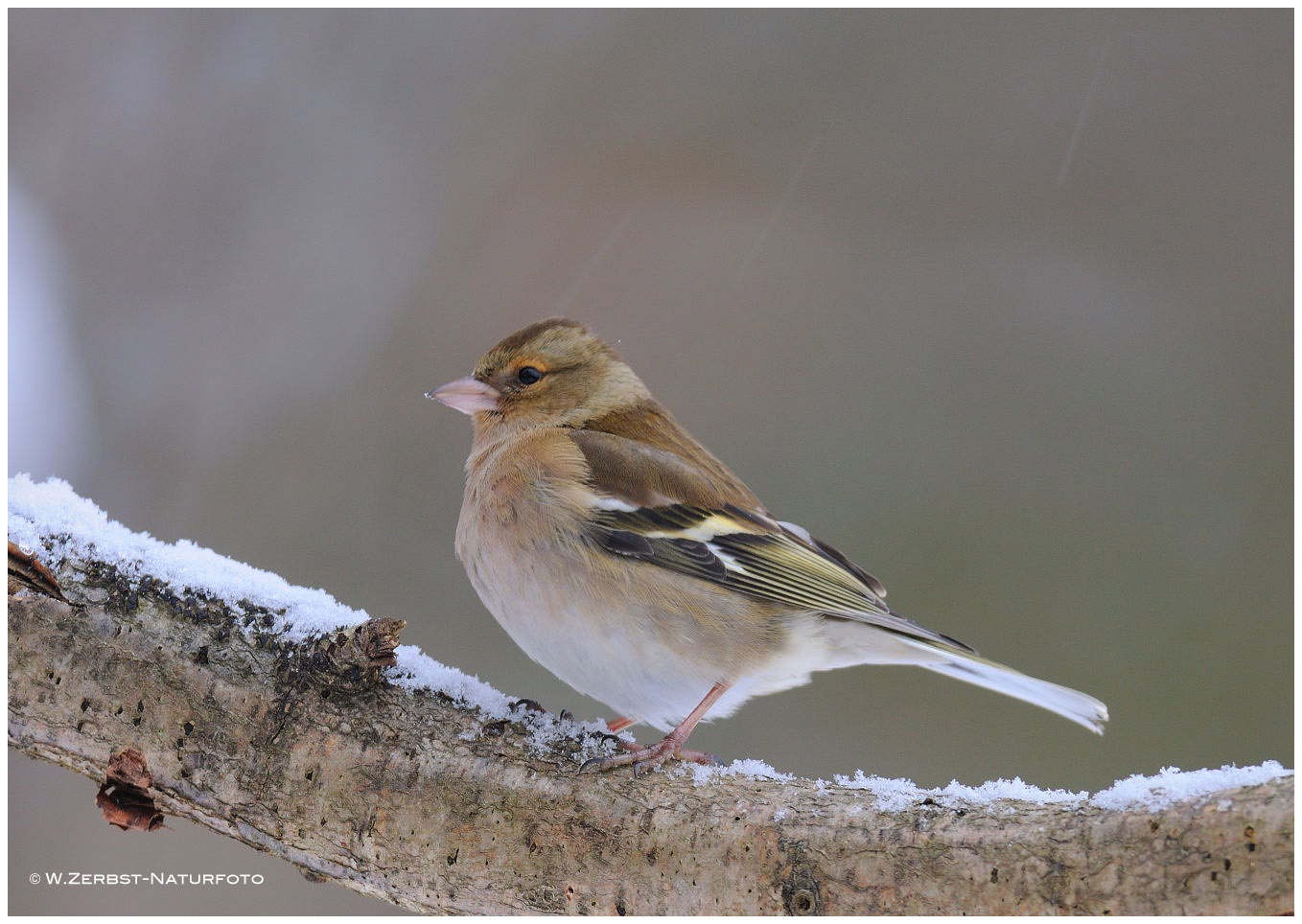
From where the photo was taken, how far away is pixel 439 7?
6305mm

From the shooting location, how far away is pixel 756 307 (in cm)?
595

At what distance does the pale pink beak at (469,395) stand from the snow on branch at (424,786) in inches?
43.2

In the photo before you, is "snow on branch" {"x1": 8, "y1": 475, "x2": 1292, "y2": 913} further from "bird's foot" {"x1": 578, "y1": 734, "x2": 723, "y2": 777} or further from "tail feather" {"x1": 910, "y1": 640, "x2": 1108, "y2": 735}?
"tail feather" {"x1": 910, "y1": 640, "x2": 1108, "y2": 735}

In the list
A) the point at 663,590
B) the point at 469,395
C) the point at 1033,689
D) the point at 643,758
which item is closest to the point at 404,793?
the point at 643,758

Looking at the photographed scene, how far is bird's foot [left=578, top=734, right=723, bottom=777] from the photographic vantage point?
2.32 metres

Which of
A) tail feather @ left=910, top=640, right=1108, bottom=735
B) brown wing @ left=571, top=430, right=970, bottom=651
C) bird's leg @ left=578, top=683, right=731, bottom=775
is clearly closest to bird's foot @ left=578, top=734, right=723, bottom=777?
bird's leg @ left=578, top=683, right=731, bottom=775

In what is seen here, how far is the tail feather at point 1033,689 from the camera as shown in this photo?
277 cm

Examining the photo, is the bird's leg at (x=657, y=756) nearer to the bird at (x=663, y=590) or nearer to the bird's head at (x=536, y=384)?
the bird at (x=663, y=590)

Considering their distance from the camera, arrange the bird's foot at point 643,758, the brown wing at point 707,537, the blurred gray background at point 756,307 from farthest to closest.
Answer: the blurred gray background at point 756,307 → the brown wing at point 707,537 → the bird's foot at point 643,758

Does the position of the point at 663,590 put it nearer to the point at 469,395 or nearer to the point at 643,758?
the point at 643,758

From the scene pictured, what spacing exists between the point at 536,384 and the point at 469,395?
25 centimetres

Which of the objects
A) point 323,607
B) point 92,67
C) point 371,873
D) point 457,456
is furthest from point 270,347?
point 371,873

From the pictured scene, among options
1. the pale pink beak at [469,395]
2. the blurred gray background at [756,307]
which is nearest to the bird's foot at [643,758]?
the pale pink beak at [469,395]

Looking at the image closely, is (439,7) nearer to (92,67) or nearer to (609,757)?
(92,67)
